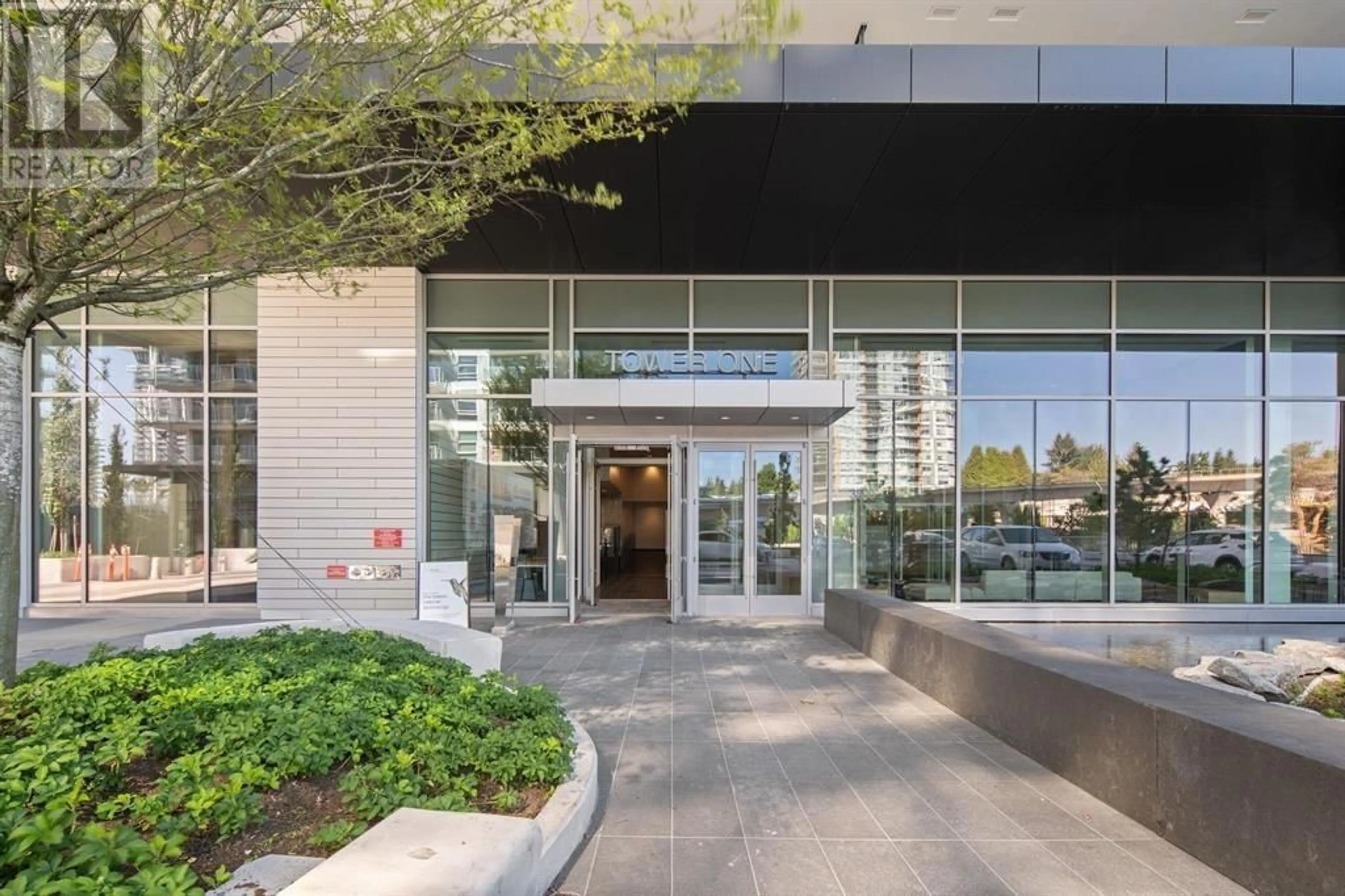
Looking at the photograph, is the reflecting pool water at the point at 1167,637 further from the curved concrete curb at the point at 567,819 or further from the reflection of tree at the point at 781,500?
the curved concrete curb at the point at 567,819

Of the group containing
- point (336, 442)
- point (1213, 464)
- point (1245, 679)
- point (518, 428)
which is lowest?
point (1245, 679)

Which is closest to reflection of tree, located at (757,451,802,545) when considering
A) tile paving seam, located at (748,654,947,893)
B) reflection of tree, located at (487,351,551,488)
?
reflection of tree, located at (487,351,551,488)

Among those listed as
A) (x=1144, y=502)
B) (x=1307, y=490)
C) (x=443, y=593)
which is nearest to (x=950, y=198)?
(x=1144, y=502)

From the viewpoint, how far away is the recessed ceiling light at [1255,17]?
9766mm

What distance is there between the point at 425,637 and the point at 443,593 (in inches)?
98.6

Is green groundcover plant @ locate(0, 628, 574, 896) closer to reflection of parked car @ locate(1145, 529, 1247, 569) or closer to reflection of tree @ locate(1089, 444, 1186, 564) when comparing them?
reflection of tree @ locate(1089, 444, 1186, 564)

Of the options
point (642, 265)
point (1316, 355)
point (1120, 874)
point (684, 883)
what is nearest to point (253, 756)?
point (684, 883)

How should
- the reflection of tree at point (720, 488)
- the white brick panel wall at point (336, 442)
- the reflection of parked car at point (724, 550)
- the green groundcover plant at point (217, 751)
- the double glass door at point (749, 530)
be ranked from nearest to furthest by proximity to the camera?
the green groundcover plant at point (217, 751)
the white brick panel wall at point (336, 442)
the double glass door at point (749, 530)
the reflection of parked car at point (724, 550)
the reflection of tree at point (720, 488)

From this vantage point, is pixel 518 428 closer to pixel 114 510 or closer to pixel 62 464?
pixel 114 510

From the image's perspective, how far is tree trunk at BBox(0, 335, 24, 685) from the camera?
427 centimetres

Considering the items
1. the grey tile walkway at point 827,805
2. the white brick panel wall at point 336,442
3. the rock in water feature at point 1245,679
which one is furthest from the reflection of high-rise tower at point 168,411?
the rock in water feature at point 1245,679

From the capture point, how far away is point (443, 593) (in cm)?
900

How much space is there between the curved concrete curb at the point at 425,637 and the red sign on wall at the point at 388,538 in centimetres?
326

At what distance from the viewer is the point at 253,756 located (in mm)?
3490
